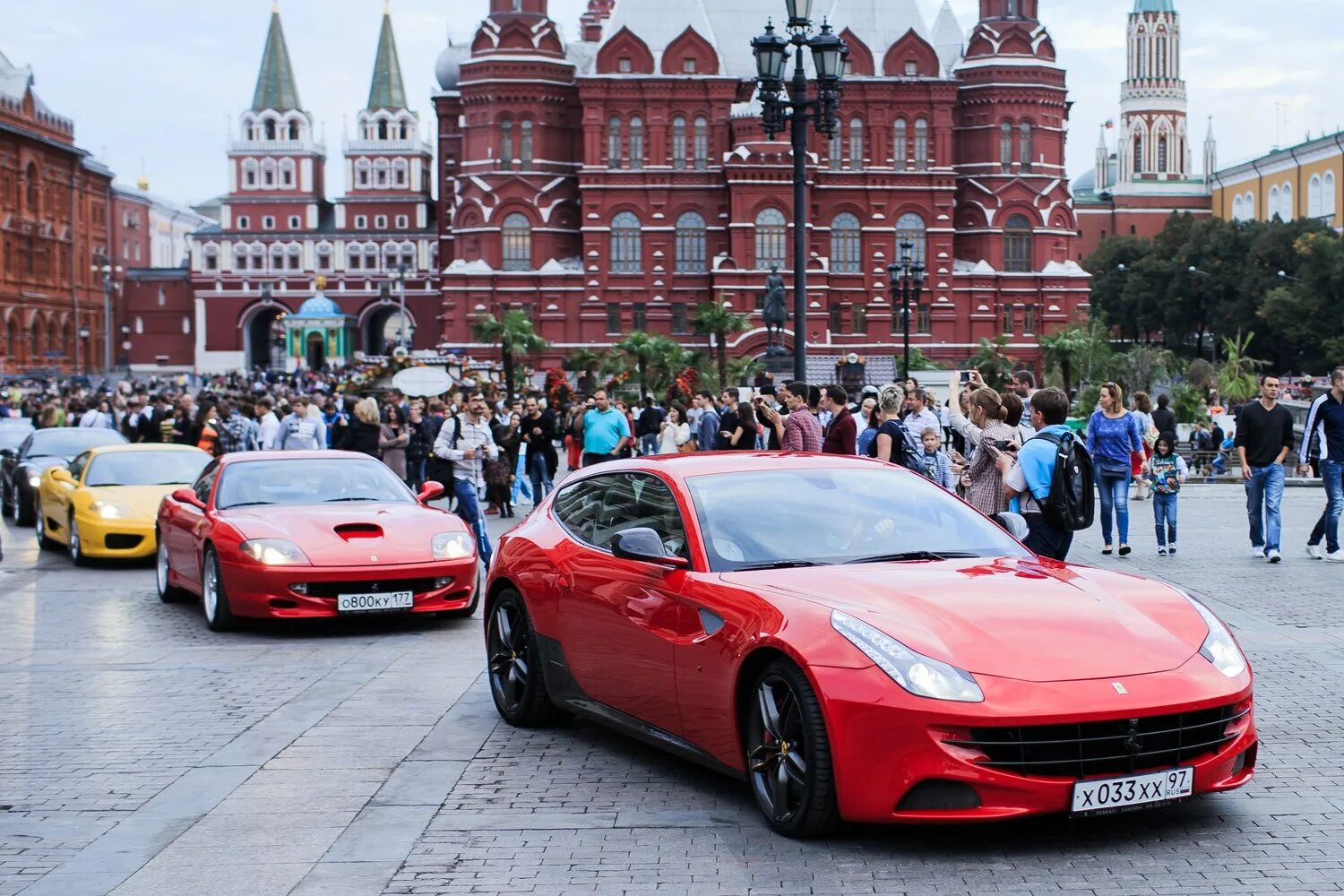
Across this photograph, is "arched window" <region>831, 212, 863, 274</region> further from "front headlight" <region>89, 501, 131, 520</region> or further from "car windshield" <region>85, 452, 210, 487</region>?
"front headlight" <region>89, 501, 131, 520</region>

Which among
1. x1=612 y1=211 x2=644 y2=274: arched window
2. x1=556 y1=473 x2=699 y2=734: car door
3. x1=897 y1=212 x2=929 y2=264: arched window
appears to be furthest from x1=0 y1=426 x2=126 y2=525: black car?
x1=897 y1=212 x2=929 y2=264: arched window

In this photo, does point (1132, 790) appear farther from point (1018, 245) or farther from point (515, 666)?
point (1018, 245)

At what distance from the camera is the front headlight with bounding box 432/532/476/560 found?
11469 mm

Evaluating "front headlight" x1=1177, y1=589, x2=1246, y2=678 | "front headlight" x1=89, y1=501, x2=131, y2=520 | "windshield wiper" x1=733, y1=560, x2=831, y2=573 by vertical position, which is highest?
"windshield wiper" x1=733, y1=560, x2=831, y2=573

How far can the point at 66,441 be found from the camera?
22016mm

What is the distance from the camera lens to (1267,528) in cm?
1462

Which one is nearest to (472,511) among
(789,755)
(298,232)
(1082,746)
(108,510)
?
(108,510)

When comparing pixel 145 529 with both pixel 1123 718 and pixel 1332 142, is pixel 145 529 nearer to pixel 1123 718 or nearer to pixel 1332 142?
pixel 1123 718

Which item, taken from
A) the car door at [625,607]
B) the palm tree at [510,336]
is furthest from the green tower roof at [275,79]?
the car door at [625,607]

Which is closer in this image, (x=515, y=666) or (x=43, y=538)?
(x=515, y=666)

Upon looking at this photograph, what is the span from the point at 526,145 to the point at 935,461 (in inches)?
2562

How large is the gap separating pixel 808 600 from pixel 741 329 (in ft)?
205

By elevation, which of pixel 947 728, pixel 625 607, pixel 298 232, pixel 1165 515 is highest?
pixel 298 232

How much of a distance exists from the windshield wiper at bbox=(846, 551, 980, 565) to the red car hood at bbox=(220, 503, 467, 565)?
5538mm
